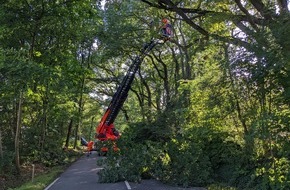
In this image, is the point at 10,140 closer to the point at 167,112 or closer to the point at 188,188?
the point at 167,112

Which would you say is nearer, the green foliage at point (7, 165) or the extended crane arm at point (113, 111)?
the green foliage at point (7, 165)

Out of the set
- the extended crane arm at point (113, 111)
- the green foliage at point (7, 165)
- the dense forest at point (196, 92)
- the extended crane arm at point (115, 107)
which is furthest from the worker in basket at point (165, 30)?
the green foliage at point (7, 165)

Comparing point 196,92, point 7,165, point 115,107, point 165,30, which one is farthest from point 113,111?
point 196,92

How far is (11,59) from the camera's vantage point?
39.2 feet

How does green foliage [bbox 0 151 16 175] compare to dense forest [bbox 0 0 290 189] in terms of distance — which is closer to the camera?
dense forest [bbox 0 0 290 189]

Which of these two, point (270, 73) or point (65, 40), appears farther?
point (65, 40)

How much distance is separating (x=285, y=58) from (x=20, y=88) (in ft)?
30.7

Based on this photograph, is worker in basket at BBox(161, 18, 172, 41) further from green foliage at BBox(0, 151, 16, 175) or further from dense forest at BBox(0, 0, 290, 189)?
green foliage at BBox(0, 151, 16, 175)

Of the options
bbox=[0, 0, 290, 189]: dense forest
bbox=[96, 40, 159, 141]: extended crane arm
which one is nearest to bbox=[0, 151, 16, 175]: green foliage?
bbox=[0, 0, 290, 189]: dense forest

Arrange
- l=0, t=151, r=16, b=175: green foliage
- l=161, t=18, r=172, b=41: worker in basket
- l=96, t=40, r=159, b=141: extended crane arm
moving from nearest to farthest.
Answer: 1. l=0, t=151, r=16, b=175: green foliage
2. l=161, t=18, r=172, b=41: worker in basket
3. l=96, t=40, r=159, b=141: extended crane arm

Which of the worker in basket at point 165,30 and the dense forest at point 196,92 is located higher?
the worker in basket at point 165,30

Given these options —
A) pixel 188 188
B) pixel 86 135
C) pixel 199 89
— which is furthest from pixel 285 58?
pixel 86 135

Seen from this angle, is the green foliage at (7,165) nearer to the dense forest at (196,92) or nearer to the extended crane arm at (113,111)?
the dense forest at (196,92)

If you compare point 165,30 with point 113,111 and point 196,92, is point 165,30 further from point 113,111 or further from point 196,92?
point 196,92
